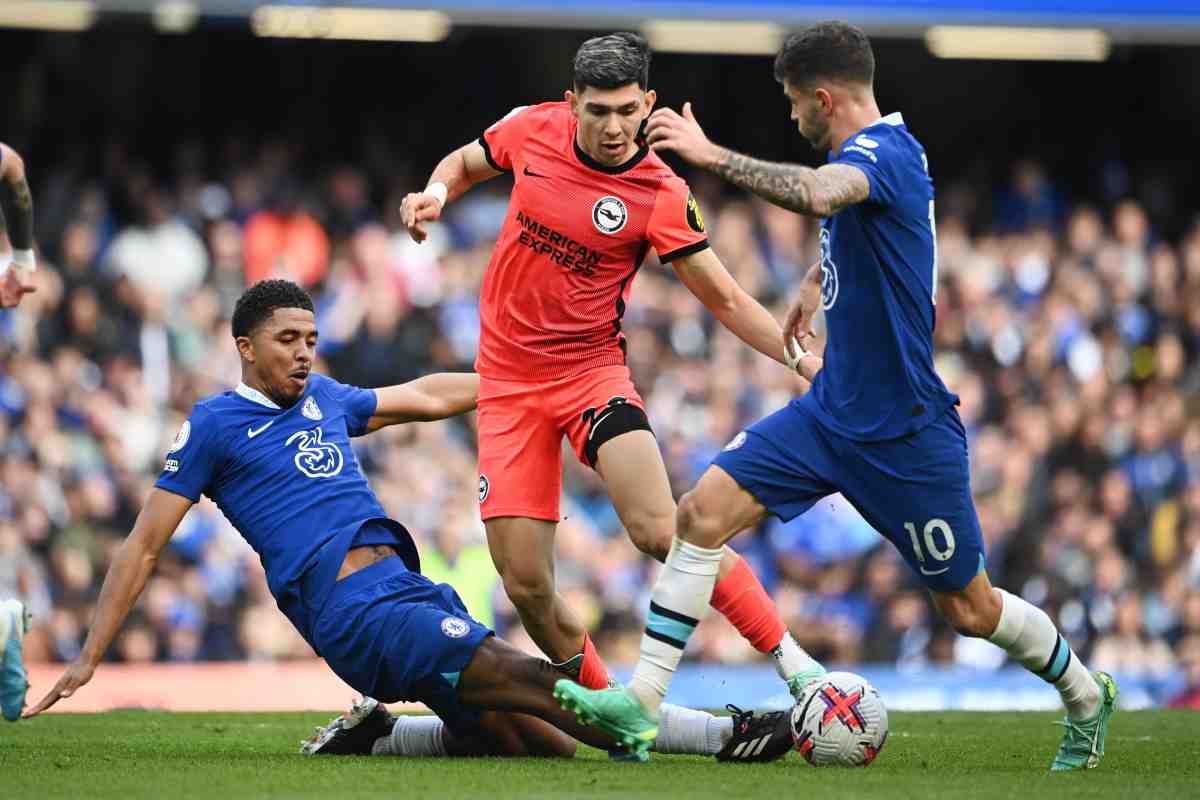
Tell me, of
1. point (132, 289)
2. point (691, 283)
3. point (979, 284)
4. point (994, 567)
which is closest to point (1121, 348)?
point (979, 284)

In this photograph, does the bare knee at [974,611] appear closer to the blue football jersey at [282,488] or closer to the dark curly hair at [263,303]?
the blue football jersey at [282,488]

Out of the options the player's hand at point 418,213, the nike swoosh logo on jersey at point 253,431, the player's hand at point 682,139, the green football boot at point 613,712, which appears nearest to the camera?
the player's hand at point 682,139

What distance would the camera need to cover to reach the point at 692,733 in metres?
7.04

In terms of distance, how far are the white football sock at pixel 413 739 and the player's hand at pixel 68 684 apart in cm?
134

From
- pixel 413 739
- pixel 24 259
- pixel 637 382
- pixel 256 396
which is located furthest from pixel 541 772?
pixel 637 382

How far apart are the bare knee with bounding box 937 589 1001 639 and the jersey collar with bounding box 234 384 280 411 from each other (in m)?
2.76

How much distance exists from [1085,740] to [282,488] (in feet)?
10.7

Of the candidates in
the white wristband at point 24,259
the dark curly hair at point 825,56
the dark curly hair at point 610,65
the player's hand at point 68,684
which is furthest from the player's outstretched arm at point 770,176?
the white wristband at point 24,259

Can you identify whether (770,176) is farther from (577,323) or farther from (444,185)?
(444,185)

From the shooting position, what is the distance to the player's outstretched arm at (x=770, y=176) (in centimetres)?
592

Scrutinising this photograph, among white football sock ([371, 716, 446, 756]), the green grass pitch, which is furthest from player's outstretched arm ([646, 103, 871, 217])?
white football sock ([371, 716, 446, 756])

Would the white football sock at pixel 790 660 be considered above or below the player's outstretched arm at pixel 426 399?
below

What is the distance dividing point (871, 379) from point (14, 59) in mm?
13767

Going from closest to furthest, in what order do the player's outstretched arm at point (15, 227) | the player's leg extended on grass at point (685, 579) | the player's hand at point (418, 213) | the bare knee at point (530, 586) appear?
the player's leg extended on grass at point (685, 579) < the player's hand at point (418, 213) < the bare knee at point (530, 586) < the player's outstretched arm at point (15, 227)
